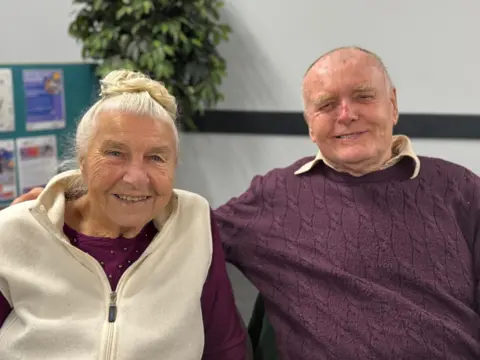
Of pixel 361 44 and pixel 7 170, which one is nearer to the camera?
pixel 7 170

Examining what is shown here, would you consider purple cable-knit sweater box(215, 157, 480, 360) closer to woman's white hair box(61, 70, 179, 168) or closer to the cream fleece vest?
the cream fleece vest

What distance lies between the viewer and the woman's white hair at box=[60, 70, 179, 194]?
139cm

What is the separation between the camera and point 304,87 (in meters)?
1.78

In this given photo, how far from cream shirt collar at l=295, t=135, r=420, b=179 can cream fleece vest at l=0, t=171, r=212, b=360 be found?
56 cm

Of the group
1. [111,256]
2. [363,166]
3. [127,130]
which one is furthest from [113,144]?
[363,166]

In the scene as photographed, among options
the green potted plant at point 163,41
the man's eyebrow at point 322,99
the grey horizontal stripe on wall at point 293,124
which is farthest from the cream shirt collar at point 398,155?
the green potted plant at point 163,41

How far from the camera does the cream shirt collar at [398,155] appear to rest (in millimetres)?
1719

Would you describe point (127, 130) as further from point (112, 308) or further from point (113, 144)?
point (112, 308)

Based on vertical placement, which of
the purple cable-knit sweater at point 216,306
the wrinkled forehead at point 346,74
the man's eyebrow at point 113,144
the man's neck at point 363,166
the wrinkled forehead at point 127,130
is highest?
the wrinkled forehead at point 346,74

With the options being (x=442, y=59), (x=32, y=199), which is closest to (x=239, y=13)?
(x=442, y=59)

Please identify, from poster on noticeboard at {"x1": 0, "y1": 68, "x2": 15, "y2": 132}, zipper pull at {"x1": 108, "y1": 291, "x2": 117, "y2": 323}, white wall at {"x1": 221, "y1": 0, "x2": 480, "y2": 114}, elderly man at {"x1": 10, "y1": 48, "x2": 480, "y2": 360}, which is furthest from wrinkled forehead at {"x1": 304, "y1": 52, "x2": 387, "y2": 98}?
poster on noticeboard at {"x1": 0, "y1": 68, "x2": 15, "y2": 132}

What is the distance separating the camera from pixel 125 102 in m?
1.38

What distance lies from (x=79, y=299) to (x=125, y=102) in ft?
1.67

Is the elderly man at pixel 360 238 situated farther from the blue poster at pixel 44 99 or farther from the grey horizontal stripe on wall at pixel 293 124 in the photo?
the blue poster at pixel 44 99
